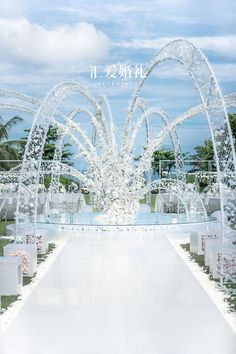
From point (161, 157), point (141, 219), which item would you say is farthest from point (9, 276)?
point (161, 157)

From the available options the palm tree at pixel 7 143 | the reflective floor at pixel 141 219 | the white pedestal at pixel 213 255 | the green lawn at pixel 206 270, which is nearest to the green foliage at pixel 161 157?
the palm tree at pixel 7 143

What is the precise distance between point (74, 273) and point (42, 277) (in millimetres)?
581

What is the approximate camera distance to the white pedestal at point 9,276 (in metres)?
8.55

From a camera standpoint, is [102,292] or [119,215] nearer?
[102,292]

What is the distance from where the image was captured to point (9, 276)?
8.62 meters

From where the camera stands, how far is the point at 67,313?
295 inches

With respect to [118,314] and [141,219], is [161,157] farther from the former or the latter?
[118,314]

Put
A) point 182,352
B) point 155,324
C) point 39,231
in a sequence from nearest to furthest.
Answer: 1. point 182,352
2. point 155,324
3. point 39,231

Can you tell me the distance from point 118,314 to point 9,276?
6.20ft

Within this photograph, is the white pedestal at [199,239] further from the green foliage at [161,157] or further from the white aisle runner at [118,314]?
the green foliage at [161,157]

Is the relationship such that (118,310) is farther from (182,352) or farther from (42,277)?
(42,277)

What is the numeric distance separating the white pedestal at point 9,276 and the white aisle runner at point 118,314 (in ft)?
1.04

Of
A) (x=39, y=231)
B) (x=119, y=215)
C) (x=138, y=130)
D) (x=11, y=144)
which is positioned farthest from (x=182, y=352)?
(x=11, y=144)

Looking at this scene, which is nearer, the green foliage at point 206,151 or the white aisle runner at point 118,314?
the white aisle runner at point 118,314
